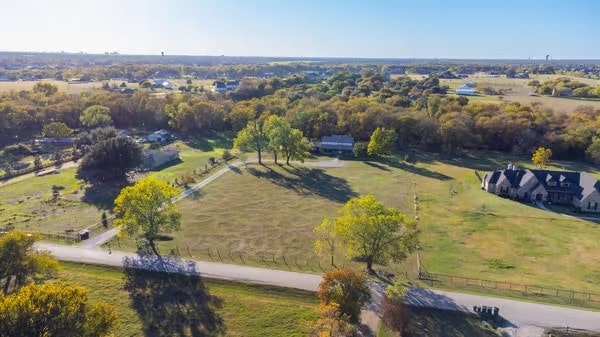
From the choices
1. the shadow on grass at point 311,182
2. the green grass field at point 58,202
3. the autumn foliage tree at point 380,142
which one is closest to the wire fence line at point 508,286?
the shadow on grass at point 311,182

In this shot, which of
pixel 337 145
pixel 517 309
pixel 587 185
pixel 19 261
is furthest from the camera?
pixel 337 145

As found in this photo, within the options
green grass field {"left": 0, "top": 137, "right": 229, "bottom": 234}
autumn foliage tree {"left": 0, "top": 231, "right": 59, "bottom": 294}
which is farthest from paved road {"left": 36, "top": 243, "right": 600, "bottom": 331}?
autumn foliage tree {"left": 0, "top": 231, "right": 59, "bottom": 294}

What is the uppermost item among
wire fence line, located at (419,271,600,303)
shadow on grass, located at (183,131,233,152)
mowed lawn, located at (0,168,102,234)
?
shadow on grass, located at (183,131,233,152)

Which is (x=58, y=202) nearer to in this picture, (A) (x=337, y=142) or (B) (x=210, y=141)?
(B) (x=210, y=141)

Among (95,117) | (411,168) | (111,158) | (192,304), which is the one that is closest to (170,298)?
(192,304)

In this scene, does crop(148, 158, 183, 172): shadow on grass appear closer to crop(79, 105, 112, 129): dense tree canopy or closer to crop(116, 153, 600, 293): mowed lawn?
crop(116, 153, 600, 293): mowed lawn
